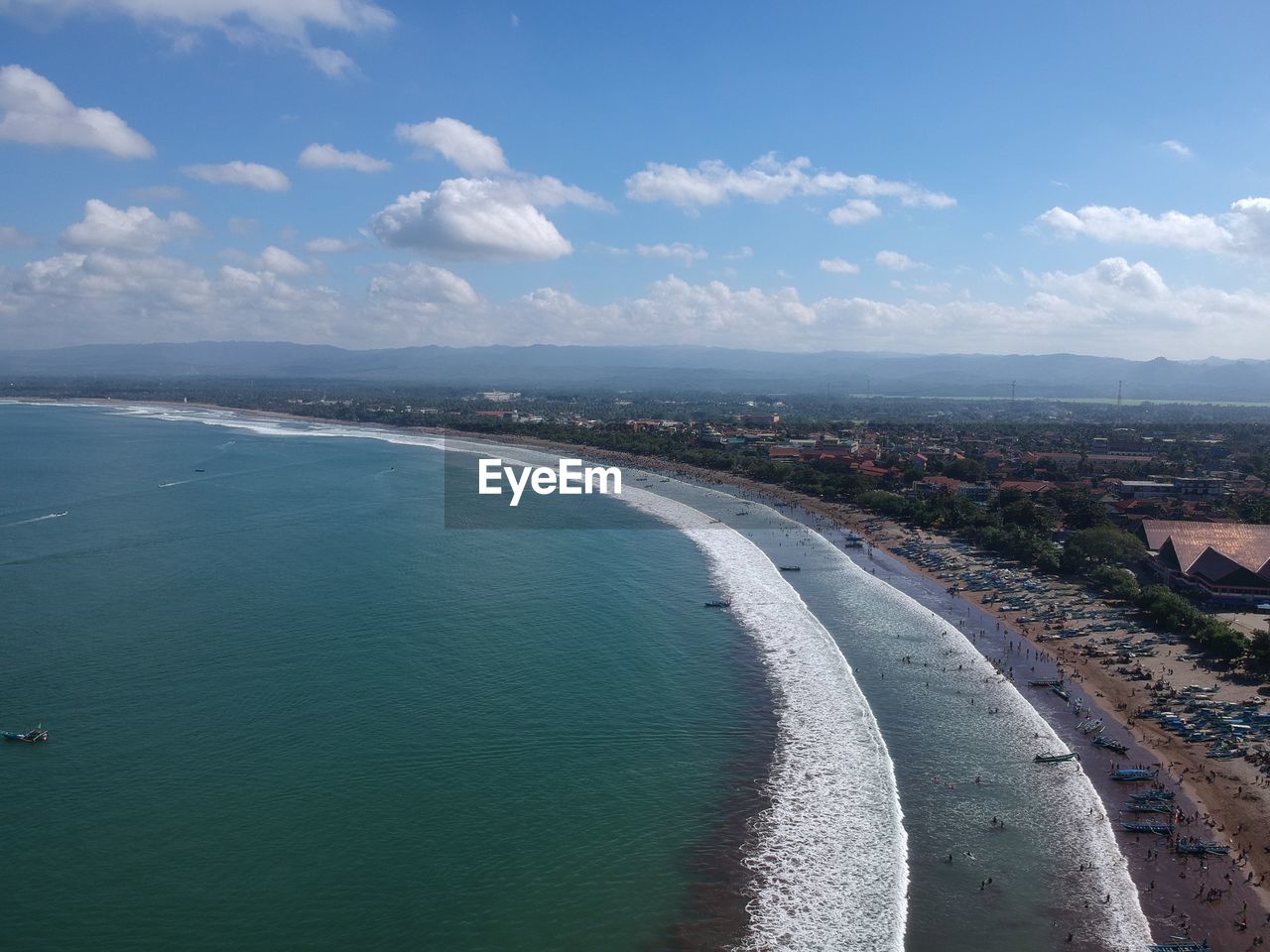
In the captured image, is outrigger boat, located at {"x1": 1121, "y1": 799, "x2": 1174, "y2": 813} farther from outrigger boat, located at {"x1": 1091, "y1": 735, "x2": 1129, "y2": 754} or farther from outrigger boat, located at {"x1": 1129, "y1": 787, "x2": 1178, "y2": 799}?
outrigger boat, located at {"x1": 1091, "y1": 735, "x2": 1129, "y2": 754}

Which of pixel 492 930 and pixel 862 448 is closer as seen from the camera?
pixel 492 930

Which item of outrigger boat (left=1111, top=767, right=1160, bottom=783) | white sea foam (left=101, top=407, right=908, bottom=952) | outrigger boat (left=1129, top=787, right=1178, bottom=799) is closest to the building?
white sea foam (left=101, top=407, right=908, bottom=952)

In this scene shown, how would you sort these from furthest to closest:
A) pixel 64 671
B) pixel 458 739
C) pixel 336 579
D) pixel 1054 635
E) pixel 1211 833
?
pixel 336 579, pixel 1054 635, pixel 64 671, pixel 458 739, pixel 1211 833

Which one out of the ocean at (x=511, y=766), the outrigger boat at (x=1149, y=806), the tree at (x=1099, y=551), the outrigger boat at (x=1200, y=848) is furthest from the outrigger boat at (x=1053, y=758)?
the tree at (x=1099, y=551)

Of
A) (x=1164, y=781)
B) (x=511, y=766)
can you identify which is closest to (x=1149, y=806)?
(x=1164, y=781)

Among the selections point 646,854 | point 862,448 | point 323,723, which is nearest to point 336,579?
point 323,723

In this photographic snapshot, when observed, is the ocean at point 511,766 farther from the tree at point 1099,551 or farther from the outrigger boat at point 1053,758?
the tree at point 1099,551

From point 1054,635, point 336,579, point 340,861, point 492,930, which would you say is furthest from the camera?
point 336,579

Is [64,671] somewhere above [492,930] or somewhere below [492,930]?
above

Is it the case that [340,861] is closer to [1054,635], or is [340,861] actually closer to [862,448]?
[1054,635]
